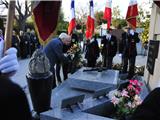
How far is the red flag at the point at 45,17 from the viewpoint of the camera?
169 inches

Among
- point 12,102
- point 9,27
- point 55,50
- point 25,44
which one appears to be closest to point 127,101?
point 9,27

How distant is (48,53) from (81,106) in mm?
3702

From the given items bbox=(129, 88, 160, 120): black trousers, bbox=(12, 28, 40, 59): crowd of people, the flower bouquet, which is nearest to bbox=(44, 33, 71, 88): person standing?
the flower bouquet

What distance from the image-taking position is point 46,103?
21.0ft

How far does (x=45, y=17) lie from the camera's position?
14.8ft

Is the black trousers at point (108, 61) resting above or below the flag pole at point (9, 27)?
below

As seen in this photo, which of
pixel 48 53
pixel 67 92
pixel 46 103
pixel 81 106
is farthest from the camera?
pixel 48 53

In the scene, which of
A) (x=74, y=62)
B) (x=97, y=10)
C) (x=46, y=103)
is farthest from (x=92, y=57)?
(x=97, y=10)

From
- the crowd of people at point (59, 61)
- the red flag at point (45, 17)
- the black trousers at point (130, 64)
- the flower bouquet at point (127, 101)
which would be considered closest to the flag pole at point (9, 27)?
the crowd of people at point (59, 61)

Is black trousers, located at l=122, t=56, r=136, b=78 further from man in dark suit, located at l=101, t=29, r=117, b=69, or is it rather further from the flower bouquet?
the flower bouquet

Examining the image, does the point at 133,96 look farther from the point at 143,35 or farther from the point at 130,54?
the point at 143,35

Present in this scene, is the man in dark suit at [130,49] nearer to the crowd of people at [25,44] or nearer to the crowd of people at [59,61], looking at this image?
the crowd of people at [59,61]

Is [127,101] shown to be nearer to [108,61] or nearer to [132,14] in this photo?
[132,14]

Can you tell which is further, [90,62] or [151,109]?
[90,62]
